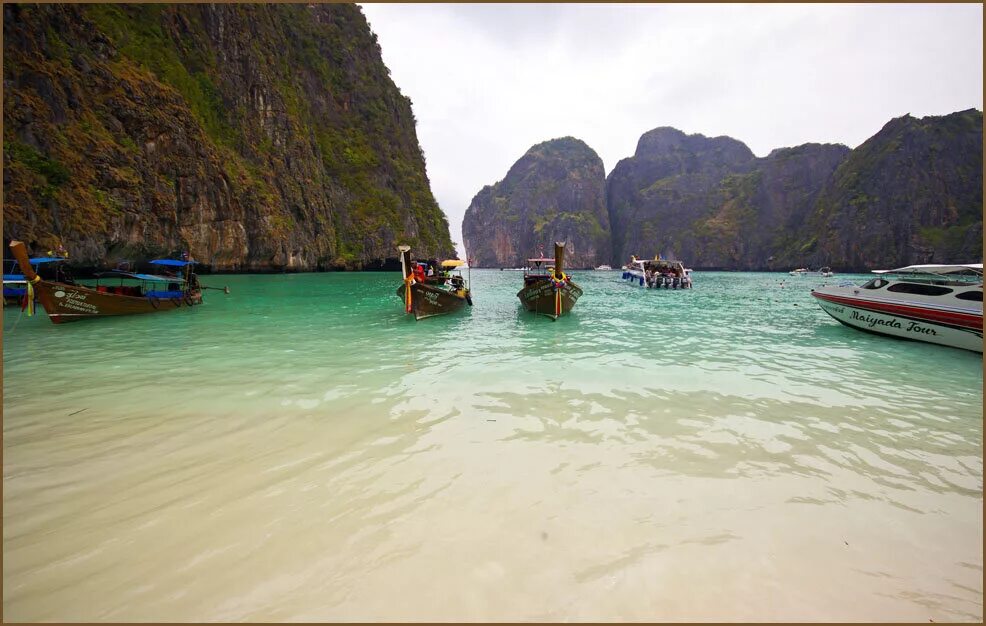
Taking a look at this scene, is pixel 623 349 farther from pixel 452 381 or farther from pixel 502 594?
pixel 502 594

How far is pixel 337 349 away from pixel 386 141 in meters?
73.2

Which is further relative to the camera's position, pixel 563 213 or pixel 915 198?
pixel 563 213

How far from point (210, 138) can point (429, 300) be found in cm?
4485

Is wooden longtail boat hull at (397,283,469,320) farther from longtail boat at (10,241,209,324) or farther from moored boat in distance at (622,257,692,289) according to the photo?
moored boat in distance at (622,257,692,289)

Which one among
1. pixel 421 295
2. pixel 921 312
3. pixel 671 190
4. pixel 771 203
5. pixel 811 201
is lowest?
pixel 921 312

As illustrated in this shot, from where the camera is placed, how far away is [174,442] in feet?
16.3

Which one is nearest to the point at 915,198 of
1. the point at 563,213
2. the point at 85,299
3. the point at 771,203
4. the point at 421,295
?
the point at 771,203

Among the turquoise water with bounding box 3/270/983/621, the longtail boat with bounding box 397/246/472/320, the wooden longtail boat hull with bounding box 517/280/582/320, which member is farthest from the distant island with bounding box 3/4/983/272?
the wooden longtail boat hull with bounding box 517/280/582/320

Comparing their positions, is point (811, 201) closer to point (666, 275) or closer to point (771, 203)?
point (771, 203)

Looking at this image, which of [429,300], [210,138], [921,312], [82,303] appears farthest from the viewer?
[210,138]

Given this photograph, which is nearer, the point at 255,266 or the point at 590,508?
the point at 590,508

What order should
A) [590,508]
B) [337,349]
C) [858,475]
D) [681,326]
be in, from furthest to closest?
[681,326]
[337,349]
[858,475]
[590,508]

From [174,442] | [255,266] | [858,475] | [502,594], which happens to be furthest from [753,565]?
[255,266]

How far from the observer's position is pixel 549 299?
1811 cm
